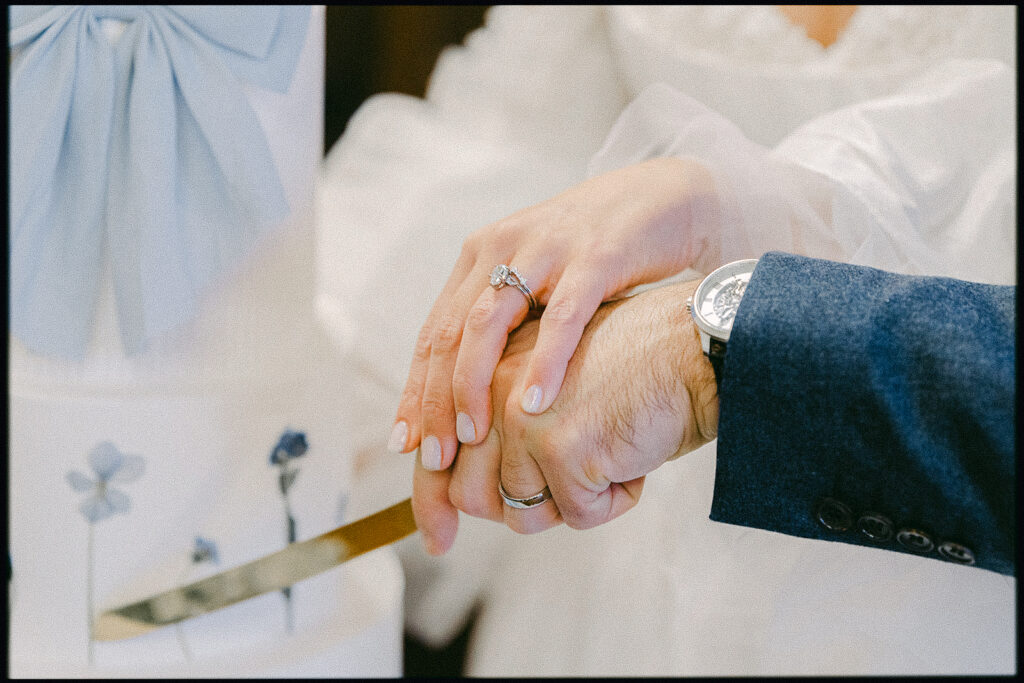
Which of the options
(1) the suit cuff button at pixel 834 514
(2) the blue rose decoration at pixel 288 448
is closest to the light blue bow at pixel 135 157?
(2) the blue rose decoration at pixel 288 448

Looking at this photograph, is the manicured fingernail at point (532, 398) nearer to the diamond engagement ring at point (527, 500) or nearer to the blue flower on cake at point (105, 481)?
the diamond engagement ring at point (527, 500)

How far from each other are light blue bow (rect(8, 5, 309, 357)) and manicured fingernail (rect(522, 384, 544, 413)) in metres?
0.28

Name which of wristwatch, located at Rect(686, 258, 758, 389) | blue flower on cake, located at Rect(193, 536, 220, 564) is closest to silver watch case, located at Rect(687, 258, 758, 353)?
wristwatch, located at Rect(686, 258, 758, 389)

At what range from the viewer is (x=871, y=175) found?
28.9 inches

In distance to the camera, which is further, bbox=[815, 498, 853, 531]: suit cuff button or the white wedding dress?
the white wedding dress

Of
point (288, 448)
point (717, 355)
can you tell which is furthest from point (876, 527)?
point (288, 448)

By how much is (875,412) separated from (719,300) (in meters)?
0.11

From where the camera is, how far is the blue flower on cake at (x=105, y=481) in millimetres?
676

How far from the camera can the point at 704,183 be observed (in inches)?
25.5

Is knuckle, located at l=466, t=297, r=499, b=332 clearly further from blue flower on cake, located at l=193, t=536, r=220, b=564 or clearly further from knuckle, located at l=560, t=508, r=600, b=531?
blue flower on cake, located at l=193, t=536, r=220, b=564

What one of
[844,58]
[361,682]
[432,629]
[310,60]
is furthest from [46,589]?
[844,58]

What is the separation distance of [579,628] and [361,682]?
271 mm

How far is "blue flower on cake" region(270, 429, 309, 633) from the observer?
73 cm

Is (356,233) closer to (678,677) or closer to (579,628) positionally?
(579,628)
